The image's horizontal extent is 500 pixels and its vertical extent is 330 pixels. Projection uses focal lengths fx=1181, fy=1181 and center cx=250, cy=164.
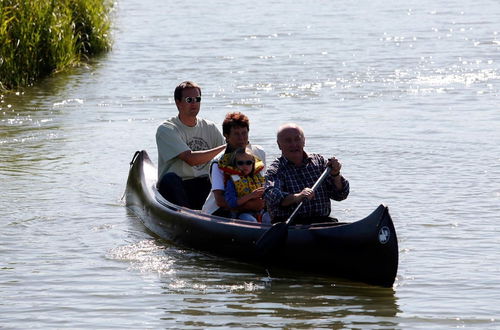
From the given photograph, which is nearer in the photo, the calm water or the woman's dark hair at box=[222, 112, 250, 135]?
the calm water

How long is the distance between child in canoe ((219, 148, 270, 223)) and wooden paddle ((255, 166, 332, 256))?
666 mm

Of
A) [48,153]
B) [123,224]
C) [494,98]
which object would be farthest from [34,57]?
[123,224]

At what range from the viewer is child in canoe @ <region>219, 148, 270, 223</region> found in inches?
325

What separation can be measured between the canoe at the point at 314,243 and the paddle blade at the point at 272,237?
0.24 ft

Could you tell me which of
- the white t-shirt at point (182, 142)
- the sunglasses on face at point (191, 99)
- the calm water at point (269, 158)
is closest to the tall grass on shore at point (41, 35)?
the calm water at point (269, 158)

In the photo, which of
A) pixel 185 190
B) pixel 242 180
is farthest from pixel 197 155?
pixel 242 180

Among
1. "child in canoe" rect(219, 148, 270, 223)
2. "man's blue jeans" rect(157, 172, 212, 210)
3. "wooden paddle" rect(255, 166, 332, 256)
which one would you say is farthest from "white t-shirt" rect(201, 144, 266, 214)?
"wooden paddle" rect(255, 166, 332, 256)

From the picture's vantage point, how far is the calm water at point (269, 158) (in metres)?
7.43

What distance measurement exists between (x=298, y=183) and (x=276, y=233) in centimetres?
40

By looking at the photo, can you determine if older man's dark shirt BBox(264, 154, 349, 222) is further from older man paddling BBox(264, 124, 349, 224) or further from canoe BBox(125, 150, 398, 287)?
canoe BBox(125, 150, 398, 287)

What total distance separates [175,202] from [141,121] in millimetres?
6390

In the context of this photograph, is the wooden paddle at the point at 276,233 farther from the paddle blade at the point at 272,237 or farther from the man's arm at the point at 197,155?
the man's arm at the point at 197,155

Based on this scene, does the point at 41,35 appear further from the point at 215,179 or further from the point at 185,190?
the point at 215,179

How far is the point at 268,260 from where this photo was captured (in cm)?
802
